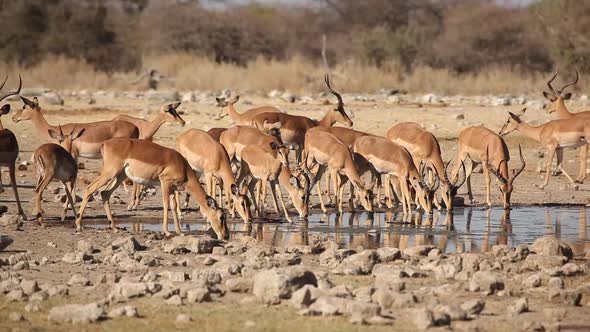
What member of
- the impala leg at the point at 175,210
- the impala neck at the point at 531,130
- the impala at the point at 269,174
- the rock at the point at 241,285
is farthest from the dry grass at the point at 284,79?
the rock at the point at 241,285

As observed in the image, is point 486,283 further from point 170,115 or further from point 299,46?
point 299,46

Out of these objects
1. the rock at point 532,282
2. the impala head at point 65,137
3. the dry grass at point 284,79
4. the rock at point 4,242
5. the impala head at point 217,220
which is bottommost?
the rock at point 532,282

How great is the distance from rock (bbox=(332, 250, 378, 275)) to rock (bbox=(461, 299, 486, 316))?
166 centimetres

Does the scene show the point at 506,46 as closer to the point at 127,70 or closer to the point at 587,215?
the point at 127,70

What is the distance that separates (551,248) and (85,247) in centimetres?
470

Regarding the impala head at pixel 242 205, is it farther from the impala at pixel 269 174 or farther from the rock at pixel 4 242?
the rock at pixel 4 242

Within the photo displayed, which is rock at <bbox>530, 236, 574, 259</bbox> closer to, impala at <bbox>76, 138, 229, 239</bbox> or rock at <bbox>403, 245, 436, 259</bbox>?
rock at <bbox>403, 245, 436, 259</bbox>

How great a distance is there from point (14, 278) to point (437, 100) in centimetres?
2163

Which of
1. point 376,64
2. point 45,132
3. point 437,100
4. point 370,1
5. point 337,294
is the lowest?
point 337,294

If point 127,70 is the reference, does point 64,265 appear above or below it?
below

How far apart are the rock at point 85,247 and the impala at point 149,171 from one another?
1.60 m

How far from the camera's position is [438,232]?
12.6m

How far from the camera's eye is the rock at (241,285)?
8445mm

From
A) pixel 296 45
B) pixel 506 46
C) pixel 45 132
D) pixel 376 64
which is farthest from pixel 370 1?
pixel 45 132
